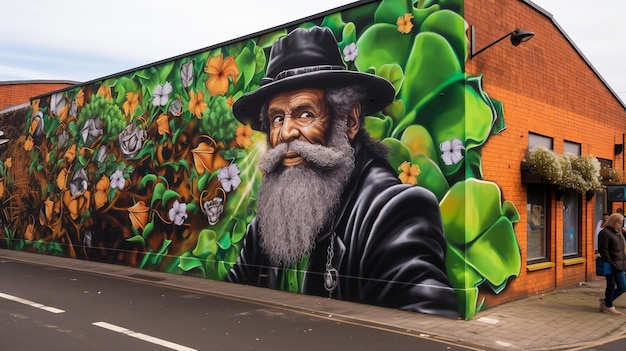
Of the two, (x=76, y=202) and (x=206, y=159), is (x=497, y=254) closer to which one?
(x=206, y=159)

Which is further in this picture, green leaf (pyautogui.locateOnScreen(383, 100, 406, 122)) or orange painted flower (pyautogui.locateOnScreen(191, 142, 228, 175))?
orange painted flower (pyautogui.locateOnScreen(191, 142, 228, 175))

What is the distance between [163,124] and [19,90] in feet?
47.7

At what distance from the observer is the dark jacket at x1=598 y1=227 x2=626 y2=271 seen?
358 inches

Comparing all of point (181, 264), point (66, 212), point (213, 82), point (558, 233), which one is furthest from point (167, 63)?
point (558, 233)

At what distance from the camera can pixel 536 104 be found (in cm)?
1071

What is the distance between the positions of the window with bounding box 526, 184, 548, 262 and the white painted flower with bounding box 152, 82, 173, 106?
898 centimetres

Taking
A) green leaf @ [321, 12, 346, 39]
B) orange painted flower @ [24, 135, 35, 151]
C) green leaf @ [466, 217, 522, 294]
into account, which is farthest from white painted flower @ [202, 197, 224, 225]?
orange painted flower @ [24, 135, 35, 151]

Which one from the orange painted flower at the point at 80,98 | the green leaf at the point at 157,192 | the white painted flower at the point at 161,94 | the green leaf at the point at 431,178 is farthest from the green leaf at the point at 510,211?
the orange painted flower at the point at 80,98

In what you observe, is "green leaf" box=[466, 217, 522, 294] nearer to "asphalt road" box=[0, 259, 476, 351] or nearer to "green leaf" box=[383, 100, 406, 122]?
"asphalt road" box=[0, 259, 476, 351]

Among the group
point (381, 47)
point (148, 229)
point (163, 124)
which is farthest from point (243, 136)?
point (148, 229)

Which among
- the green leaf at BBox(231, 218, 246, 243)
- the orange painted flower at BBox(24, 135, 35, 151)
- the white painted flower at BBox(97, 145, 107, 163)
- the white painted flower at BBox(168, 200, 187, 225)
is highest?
the orange painted flower at BBox(24, 135, 35, 151)

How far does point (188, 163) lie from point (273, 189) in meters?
3.03

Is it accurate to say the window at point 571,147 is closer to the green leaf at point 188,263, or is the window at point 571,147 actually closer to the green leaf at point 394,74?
the green leaf at point 394,74

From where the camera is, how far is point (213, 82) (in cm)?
1280
